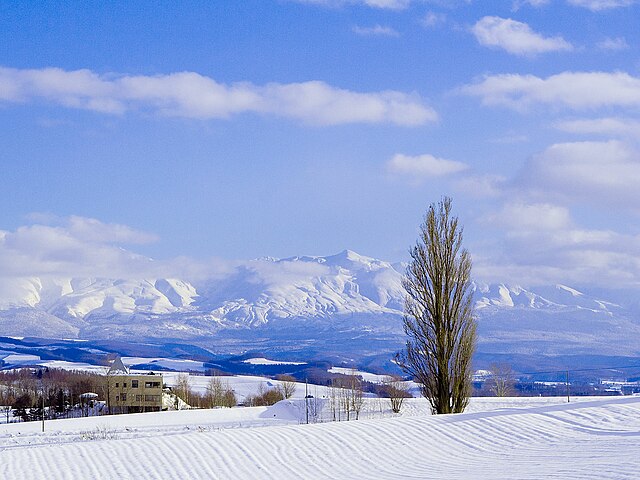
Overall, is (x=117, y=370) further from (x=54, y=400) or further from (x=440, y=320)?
(x=440, y=320)

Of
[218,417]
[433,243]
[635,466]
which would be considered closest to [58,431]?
[218,417]

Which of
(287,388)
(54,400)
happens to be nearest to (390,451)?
(54,400)

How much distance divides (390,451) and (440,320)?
763 centimetres

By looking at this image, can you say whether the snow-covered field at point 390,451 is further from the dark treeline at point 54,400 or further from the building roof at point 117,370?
the building roof at point 117,370

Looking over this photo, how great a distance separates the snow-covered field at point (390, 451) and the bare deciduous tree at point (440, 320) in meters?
2.94

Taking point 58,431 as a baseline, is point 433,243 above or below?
above

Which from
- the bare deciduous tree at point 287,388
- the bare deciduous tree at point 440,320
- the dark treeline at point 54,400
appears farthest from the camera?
the bare deciduous tree at point 287,388

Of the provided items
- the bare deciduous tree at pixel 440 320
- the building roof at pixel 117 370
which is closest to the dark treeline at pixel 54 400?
the building roof at pixel 117 370

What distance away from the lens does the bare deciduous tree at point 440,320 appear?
1112 inches

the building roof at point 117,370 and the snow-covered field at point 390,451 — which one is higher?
the building roof at point 117,370

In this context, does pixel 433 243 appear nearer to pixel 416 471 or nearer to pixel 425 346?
pixel 425 346

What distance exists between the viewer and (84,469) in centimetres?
1998

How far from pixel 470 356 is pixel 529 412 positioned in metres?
3.85

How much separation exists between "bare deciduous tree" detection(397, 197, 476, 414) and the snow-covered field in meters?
2.94
